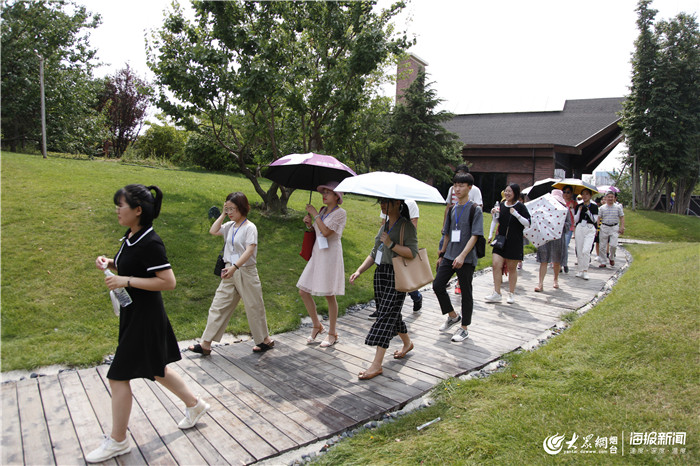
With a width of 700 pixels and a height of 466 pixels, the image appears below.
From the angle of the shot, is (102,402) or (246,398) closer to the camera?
(102,402)

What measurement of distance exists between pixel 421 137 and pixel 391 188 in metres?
18.1

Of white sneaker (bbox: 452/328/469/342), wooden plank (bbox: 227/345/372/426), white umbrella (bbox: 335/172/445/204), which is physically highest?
white umbrella (bbox: 335/172/445/204)

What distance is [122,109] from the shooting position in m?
27.0

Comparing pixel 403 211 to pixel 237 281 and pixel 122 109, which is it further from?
pixel 122 109

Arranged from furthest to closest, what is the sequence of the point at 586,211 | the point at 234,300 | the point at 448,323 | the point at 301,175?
the point at 586,211 < the point at 448,323 < the point at 301,175 < the point at 234,300

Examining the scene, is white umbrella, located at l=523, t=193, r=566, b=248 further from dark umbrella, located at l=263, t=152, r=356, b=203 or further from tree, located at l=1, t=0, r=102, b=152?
tree, located at l=1, t=0, r=102, b=152

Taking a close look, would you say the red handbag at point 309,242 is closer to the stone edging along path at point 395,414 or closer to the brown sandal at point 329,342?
the brown sandal at point 329,342

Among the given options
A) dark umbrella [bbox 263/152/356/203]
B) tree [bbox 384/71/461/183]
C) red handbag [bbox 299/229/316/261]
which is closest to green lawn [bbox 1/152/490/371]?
red handbag [bbox 299/229/316/261]

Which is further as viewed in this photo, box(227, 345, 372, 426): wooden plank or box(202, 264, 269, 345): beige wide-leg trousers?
box(202, 264, 269, 345): beige wide-leg trousers

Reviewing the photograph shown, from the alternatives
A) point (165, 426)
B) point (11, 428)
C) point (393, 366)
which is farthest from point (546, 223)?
point (11, 428)

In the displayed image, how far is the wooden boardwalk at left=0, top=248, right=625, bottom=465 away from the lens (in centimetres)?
321

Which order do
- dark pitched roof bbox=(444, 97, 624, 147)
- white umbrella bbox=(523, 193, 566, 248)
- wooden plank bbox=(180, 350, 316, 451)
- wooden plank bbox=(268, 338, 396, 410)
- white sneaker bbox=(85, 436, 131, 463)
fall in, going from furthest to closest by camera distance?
1. dark pitched roof bbox=(444, 97, 624, 147)
2. white umbrella bbox=(523, 193, 566, 248)
3. wooden plank bbox=(268, 338, 396, 410)
4. wooden plank bbox=(180, 350, 316, 451)
5. white sneaker bbox=(85, 436, 131, 463)

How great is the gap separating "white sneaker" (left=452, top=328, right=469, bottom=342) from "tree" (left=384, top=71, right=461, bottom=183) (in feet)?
52.4

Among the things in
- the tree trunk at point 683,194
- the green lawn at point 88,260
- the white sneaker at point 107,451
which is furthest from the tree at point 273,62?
the tree trunk at point 683,194
